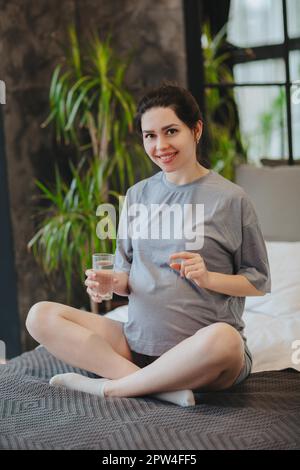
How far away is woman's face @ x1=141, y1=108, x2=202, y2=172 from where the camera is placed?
1.89 metres

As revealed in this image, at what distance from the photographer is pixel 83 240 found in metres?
2.69

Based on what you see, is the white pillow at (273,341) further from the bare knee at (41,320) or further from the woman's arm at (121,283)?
the bare knee at (41,320)

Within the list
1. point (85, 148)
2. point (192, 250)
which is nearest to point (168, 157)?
point (192, 250)

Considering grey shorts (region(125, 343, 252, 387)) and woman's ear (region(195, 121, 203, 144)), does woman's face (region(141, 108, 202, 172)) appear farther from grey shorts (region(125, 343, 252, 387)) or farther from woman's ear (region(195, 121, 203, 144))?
grey shorts (region(125, 343, 252, 387))

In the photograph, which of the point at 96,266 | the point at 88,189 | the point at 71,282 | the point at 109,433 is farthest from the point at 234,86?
the point at 109,433

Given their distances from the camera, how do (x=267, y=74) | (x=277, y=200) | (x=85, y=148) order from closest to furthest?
(x=277, y=200)
(x=267, y=74)
(x=85, y=148)

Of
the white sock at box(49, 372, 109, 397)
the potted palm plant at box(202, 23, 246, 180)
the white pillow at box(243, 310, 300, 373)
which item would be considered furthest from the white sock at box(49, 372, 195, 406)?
the potted palm plant at box(202, 23, 246, 180)

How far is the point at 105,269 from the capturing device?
194cm

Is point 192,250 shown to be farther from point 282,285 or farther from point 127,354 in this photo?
point 282,285

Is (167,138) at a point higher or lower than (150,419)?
higher

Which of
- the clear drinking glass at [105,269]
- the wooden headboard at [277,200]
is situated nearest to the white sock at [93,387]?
the clear drinking glass at [105,269]

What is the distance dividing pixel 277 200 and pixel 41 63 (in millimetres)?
1087

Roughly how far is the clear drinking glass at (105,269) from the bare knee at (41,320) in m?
0.21
